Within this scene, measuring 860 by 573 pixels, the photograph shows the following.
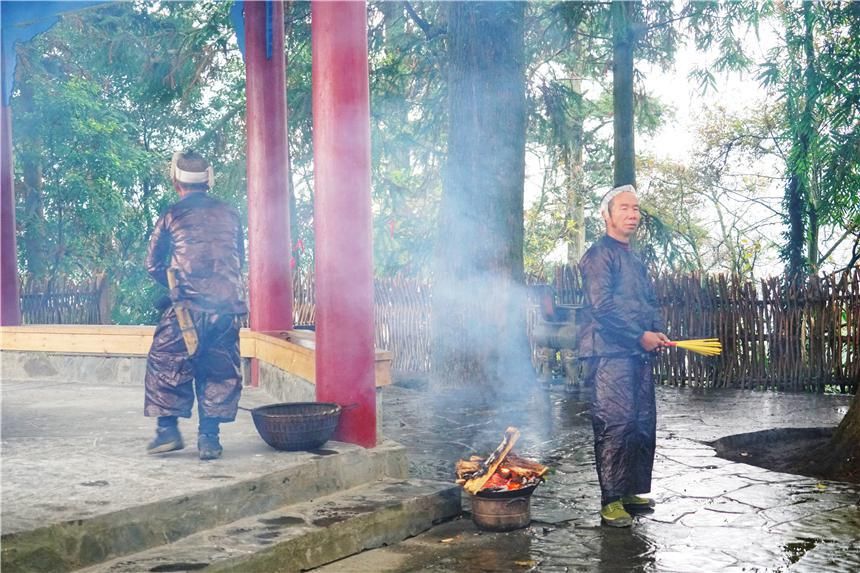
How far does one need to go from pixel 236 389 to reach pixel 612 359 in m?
2.37

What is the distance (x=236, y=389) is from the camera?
5492 mm

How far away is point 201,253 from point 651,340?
9.31 feet

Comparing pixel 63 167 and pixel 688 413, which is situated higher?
pixel 63 167

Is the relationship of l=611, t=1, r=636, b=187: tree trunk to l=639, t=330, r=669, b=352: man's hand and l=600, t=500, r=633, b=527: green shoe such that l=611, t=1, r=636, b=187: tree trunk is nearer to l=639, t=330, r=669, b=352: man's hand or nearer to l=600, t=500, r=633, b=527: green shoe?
l=639, t=330, r=669, b=352: man's hand

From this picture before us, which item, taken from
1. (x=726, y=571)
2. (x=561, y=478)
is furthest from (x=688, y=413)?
(x=726, y=571)

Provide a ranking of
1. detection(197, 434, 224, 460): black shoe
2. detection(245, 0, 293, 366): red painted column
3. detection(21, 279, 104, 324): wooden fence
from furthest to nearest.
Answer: detection(21, 279, 104, 324): wooden fence, detection(245, 0, 293, 366): red painted column, detection(197, 434, 224, 460): black shoe

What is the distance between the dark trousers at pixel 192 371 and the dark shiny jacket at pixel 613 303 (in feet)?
7.41

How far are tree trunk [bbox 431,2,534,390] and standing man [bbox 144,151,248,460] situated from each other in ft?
19.0

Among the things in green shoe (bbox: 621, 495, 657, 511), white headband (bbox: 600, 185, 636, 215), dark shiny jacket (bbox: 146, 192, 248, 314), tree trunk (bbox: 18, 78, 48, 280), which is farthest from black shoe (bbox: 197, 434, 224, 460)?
tree trunk (bbox: 18, 78, 48, 280)

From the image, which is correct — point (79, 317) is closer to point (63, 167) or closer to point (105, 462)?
point (63, 167)

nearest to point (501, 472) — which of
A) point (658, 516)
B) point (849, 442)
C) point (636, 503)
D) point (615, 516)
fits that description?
point (615, 516)

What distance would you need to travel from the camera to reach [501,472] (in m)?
5.28

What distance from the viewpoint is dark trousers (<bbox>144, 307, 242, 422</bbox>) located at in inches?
212

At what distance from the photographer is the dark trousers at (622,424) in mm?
5375
